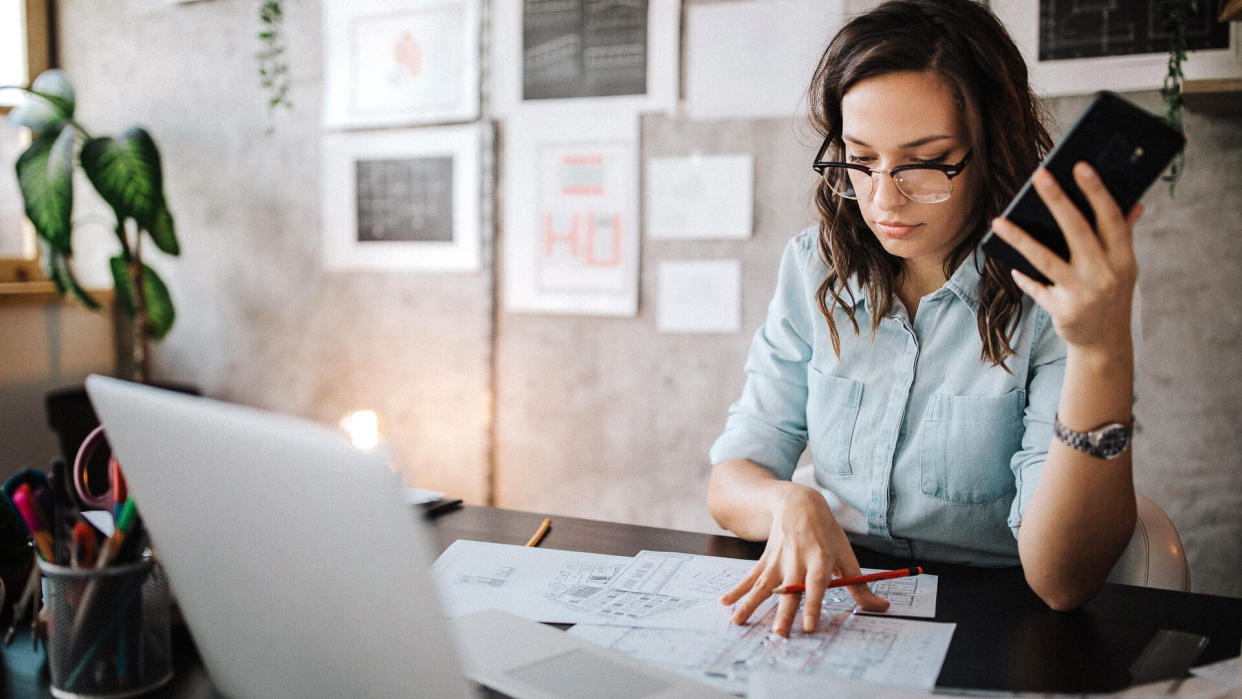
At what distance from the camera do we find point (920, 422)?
48.3 inches

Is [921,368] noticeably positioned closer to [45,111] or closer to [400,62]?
[400,62]

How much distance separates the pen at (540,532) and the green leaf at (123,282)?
2.21 meters

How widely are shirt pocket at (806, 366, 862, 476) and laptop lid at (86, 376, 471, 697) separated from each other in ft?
2.88

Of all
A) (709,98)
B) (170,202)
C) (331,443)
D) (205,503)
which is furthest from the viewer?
(170,202)

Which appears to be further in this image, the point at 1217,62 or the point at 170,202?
the point at 170,202

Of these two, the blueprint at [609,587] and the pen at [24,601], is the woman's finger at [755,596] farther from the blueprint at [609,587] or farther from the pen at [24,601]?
the pen at [24,601]

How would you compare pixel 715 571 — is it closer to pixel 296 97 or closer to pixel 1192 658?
pixel 1192 658

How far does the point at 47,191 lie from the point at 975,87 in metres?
2.70

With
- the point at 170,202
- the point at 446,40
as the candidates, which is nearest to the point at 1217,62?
the point at 446,40

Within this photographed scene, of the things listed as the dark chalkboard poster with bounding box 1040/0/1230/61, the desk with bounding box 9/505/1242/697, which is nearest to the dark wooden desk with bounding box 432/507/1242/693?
the desk with bounding box 9/505/1242/697

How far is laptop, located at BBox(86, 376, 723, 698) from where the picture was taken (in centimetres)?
48

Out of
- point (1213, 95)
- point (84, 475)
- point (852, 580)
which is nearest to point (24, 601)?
point (84, 475)

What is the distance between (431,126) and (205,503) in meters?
2.29

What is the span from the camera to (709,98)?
7.77ft
